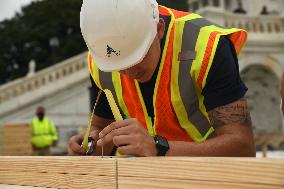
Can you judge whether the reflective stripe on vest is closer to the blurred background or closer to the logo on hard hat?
the logo on hard hat

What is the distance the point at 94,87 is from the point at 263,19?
16.9 meters

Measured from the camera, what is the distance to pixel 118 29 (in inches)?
83.6

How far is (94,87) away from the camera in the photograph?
2.98 m

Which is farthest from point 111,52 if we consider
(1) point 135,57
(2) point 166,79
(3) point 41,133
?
(3) point 41,133

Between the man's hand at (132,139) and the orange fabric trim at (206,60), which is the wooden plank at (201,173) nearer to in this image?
the man's hand at (132,139)

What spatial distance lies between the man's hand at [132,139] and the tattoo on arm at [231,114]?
1.72 feet

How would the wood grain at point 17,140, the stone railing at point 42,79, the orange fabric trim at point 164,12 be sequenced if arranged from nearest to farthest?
the orange fabric trim at point 164,12, the wood grain at point 17,140, the stone railing at point 42,79

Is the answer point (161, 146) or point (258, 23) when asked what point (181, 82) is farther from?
point (258, 23)

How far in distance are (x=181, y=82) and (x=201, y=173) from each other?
1.05m

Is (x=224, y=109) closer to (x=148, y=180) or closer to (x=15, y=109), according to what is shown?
(x=148, y=180)

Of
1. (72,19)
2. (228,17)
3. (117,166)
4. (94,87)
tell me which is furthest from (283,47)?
(72,19)

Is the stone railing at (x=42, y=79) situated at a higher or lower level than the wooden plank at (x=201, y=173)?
higher

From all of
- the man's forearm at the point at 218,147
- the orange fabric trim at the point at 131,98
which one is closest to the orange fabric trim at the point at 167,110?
the orange fabric trim at the point at 131,98

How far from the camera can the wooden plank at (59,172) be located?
1.76 meters
